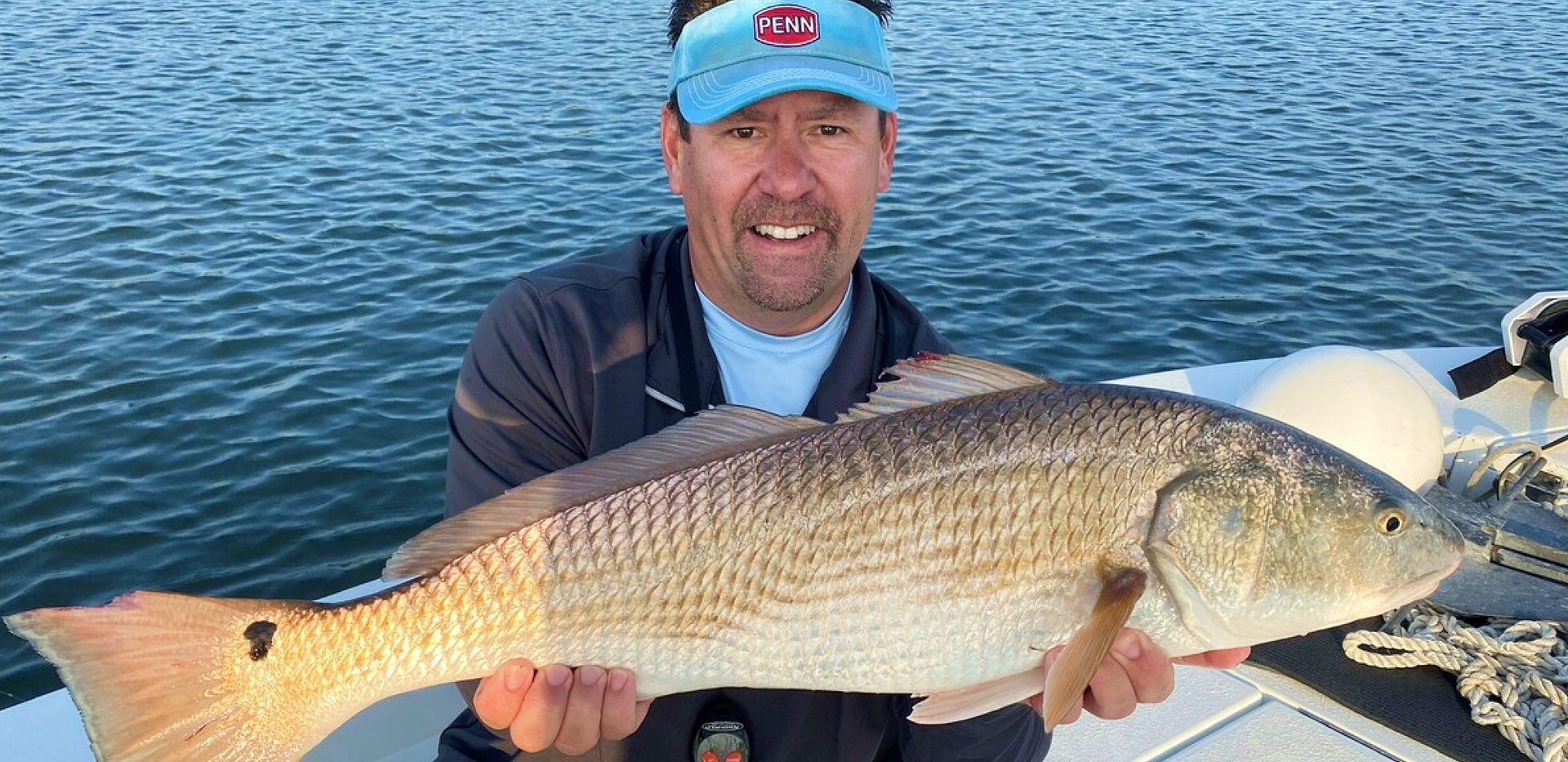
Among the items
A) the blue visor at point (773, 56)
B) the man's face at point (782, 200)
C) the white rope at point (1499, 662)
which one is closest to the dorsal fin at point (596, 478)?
the man's face at point (782, 200)

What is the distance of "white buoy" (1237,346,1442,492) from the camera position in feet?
14.2

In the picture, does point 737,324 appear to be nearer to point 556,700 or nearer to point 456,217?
point 556,700

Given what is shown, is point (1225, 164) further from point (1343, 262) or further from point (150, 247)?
point (150, 247)

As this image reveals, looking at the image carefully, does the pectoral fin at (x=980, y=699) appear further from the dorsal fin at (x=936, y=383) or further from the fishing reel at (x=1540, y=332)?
the fishing reel at (x=1540, y=332)

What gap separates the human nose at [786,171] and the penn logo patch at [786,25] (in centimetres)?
26

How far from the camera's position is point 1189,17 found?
834 inches

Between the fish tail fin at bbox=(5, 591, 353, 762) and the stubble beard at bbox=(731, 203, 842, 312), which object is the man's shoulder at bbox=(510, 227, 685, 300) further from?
the fish tail fin at bbox=(5, 591, 353, 762)

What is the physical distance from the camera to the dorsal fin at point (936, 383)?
8.50ft

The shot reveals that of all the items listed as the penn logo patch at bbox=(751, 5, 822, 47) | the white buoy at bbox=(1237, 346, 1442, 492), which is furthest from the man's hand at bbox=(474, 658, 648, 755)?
the white buoy at bbox=(1237, 346, 1442, 492)

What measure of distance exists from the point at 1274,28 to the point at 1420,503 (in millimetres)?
19736

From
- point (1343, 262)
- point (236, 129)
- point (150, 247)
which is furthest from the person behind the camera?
point (236, 129)

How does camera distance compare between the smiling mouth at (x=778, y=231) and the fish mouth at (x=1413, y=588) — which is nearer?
the fish mouth at (x=1413, y=588)

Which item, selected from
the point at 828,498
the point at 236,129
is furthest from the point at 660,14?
the point at 828,498

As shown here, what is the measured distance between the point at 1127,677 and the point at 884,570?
576mm
